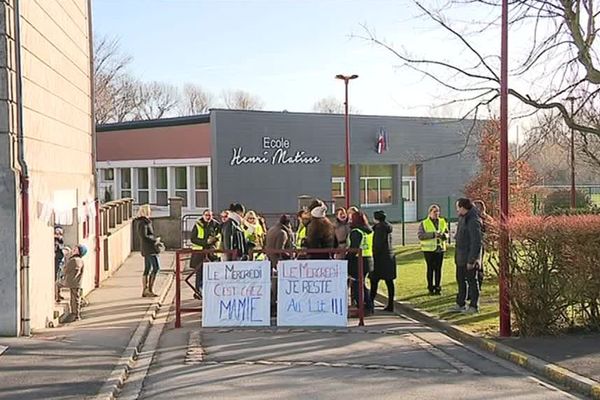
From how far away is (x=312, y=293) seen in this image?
1166cm

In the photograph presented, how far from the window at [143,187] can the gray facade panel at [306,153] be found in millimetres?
6597

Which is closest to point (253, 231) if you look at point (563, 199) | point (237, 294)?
point (237, 294)

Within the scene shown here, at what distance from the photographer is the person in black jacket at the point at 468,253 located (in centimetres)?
1217

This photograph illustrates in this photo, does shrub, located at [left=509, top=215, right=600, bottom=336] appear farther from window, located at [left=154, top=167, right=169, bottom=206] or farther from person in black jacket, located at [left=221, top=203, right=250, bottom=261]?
window, located at [left=154, top=167, right=169, bottom=206]

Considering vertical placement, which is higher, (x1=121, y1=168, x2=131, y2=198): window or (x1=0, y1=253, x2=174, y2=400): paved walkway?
(x1=121, y1=168, x2=131, y2=198): window

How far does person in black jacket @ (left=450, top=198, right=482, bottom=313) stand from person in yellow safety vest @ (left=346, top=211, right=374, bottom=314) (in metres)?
1.37

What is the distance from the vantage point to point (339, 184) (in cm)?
4478

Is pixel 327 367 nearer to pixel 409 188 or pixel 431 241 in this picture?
pixel 431 241

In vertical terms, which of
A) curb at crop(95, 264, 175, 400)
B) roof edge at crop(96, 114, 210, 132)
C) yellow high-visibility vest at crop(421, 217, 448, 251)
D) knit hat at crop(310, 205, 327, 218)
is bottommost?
curb at crop(95, 264, 175, 400)

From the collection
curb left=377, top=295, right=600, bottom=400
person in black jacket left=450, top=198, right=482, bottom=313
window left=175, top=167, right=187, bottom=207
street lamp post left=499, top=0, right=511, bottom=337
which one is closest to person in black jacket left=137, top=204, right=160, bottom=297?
curb left=377, top=295, right=600, bottom=400

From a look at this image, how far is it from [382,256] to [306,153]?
2988cm

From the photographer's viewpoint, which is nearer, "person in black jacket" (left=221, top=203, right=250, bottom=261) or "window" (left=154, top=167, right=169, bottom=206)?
"person in black jacket" (left=221, top=203, right=250, bottom=261)

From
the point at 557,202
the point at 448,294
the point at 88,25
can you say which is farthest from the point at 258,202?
the point at 448,294

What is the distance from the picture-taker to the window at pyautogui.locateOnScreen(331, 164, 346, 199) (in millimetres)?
44031
